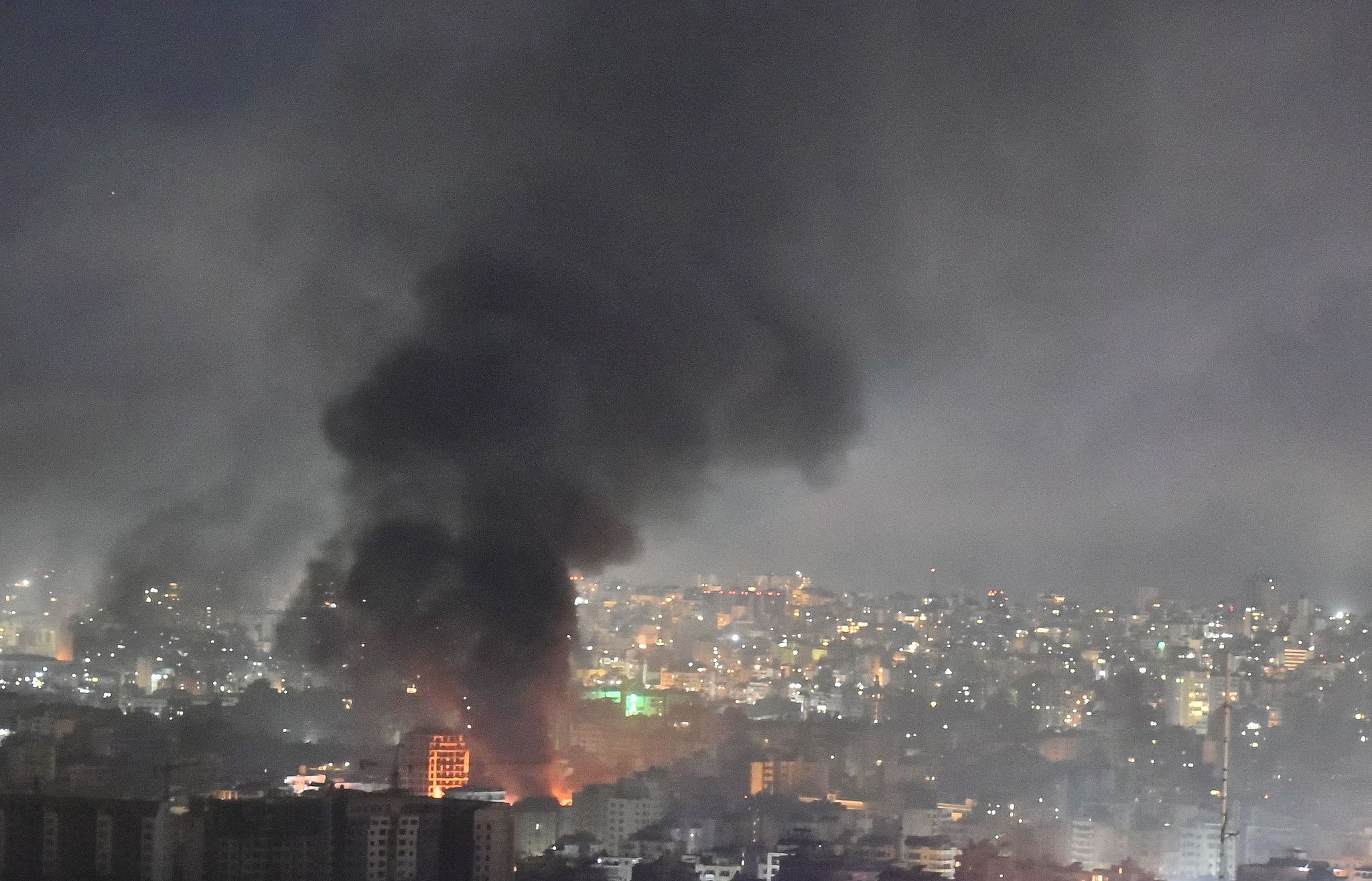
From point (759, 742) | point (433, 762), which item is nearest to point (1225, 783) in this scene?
point (759, 742)

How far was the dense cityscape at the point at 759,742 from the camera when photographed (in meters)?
9.33

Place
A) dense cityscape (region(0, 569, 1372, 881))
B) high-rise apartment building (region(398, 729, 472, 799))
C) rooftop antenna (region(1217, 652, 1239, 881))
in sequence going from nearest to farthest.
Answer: dense cityscape (region(0, 569, 1372, 881)) < rooftop antenna (region(1217, 652, 1239, 881)) < high-rise apartment building (region(398, 729, 472, 799))

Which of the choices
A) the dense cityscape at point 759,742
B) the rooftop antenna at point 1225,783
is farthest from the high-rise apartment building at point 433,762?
the rooftop antenna at point 1225,783

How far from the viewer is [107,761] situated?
11.3m

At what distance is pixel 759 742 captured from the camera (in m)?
13.4

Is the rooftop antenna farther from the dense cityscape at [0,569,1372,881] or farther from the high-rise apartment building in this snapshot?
the high-rise apartment building

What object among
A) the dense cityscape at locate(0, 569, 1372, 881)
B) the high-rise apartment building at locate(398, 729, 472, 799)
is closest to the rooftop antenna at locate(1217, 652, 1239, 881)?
the dense cityscape at locate(0, 569, 1372, 881)

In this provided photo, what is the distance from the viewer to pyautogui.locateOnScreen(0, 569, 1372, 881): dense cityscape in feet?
30.6

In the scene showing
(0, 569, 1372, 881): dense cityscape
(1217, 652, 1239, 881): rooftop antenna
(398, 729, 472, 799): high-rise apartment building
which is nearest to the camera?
(0, 569, 1372, 881): dense cityscape

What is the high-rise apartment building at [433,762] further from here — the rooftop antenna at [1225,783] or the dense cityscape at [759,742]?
the rooftop antenna at [1225,783]

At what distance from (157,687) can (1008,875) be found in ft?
29.1

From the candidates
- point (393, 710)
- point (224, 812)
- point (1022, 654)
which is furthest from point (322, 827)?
point (1022, 654)

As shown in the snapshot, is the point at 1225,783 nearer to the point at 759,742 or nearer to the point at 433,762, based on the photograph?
the point at 759,742

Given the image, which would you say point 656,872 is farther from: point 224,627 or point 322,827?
point 224,627
